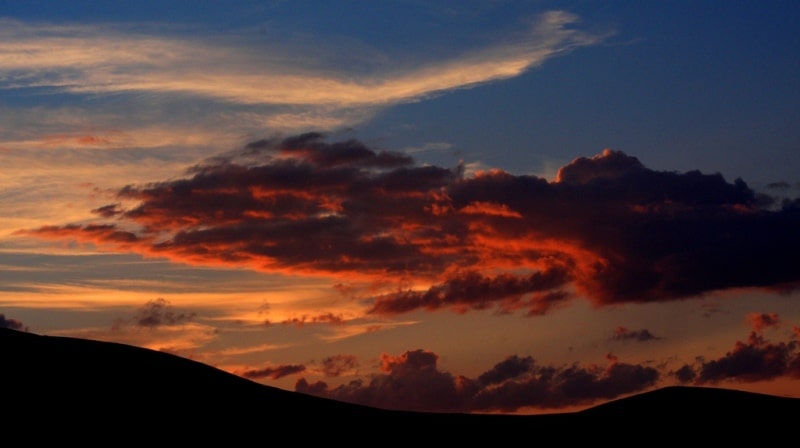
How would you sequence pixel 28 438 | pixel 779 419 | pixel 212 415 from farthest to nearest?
pixel 779 419, pixel 212 415, pixel 28 438

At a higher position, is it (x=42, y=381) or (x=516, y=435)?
(x=42, y=381)

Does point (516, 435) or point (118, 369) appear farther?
point (516, 435)

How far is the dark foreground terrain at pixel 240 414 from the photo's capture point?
193 feet

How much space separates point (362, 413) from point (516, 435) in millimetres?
11671

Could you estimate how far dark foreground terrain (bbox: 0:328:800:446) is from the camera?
2315 inches

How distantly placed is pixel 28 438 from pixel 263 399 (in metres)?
21.5

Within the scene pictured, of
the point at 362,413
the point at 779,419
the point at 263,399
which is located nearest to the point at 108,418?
the point at 263,399

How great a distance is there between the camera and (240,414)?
2682 inches

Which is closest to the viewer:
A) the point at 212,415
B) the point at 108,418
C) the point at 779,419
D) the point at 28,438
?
the point at 28,438

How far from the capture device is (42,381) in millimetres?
61750

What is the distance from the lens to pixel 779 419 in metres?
72.4

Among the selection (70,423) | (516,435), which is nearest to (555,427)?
(516,435)

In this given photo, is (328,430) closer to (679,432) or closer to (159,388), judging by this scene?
(159,388)

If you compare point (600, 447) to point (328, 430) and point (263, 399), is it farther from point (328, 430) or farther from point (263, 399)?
point (263, 399)
